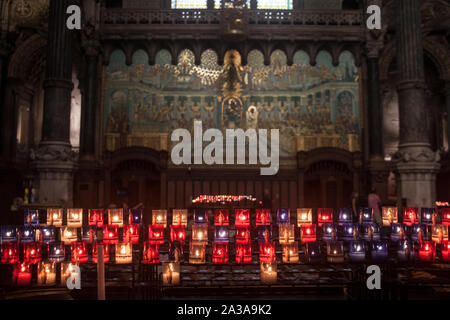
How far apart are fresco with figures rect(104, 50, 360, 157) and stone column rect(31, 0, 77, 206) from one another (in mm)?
6022

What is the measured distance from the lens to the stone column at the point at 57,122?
31.3ft

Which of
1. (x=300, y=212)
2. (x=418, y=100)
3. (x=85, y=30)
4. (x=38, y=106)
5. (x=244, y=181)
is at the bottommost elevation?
(x=300, y=212)

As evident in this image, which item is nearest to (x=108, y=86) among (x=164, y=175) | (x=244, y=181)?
(x=164, y=175)

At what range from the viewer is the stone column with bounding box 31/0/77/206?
31.3ft

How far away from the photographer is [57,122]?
975cm

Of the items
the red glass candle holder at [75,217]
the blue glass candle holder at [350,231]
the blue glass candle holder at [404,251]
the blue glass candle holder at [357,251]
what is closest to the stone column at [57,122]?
the red glass candle holder at [75,217]

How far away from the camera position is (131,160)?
52.8 ft

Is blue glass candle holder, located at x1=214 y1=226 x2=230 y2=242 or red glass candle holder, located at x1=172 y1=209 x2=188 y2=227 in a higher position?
red glass candle holder, located at x1=172 y1=209 x2=188 y2=227

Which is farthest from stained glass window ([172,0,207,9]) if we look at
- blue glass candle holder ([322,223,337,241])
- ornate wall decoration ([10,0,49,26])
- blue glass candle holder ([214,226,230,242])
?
blue glass candle holder ([214,226,230,242])

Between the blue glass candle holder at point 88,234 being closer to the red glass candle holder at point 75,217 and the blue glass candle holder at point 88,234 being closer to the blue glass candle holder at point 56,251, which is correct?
the red glass candle holder at point 75,217

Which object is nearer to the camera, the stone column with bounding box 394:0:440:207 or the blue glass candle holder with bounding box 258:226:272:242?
the blue glass candle holder with bounding box 258:226:272:242

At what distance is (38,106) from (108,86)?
3.57 metres

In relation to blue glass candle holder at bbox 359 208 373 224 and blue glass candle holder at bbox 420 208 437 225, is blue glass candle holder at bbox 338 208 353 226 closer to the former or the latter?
blue glass candle holder at bbox 359 208 373 224
